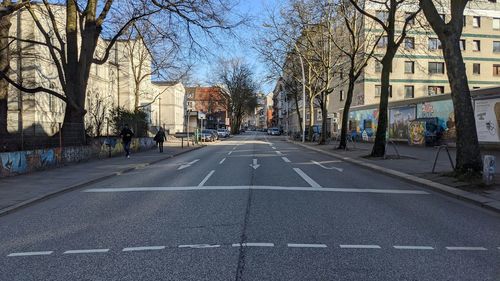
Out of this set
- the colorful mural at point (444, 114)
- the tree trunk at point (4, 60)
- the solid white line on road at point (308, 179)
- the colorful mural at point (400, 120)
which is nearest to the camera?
the solid white line on road at point (308, 179)

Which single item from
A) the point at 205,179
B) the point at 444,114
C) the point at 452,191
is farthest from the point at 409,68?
the point at 452,191

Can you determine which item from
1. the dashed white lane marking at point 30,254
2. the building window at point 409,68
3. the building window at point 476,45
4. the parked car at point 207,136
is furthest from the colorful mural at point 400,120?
the dashed white lane marking at point 30,254

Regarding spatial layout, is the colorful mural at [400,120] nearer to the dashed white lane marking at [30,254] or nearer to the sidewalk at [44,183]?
the sidewalk at [44,183]

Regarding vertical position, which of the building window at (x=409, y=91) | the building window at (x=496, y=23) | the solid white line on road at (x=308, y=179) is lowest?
the solid white line on road at (x=308, y=179)

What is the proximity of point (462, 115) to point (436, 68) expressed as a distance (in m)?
55.6

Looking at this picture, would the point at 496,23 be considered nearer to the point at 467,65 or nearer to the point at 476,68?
the point at 476,68

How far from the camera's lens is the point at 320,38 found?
137ft

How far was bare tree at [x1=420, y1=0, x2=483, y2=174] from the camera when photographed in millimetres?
13297

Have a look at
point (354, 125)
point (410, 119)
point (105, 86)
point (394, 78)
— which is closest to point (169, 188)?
point (410, 119)

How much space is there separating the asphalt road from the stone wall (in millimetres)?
4856

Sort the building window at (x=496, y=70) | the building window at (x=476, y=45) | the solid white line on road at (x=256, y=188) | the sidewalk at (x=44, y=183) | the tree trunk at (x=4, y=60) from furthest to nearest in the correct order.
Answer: the building window at (x=496, y=70), the building window at (x=476, y=45), the tree trunk at (x=4, y=60), the solid white line on road at (x=256, y=188), the sidewalk at (x=44, y=183)

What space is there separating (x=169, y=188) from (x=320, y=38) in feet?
105

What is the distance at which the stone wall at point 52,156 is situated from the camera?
1544cm

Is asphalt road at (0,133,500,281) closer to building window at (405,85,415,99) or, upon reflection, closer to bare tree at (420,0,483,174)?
bare tree at (420,0,483,174)
